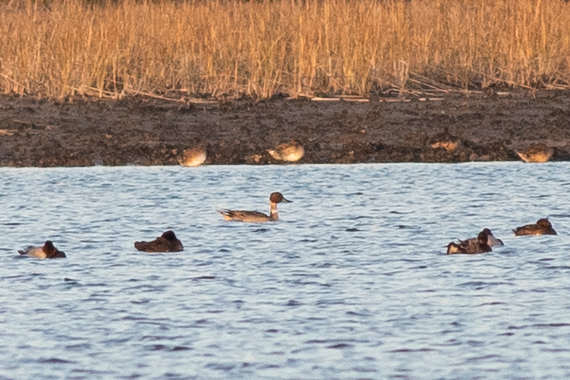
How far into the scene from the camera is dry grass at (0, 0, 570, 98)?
17.1 meters

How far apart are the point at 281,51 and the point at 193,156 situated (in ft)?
12.3

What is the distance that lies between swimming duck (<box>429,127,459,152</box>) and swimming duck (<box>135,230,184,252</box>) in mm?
5914

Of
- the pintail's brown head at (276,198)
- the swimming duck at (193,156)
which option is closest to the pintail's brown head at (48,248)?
the pintail's brown head at (276,198)

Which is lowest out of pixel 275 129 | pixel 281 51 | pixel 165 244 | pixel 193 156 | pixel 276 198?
pixel 165 244

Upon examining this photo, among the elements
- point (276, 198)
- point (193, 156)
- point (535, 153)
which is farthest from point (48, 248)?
point (535, 153)

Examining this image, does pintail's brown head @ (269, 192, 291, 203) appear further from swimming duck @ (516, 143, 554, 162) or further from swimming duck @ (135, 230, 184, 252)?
swimming duck @ (516, 143, 554, 162)

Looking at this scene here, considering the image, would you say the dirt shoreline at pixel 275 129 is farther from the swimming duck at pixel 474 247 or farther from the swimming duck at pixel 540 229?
the swimming duck at pixel 474 247

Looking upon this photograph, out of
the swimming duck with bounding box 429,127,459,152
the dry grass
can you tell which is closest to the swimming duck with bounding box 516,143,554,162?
the swimming duck with bounding box 429,127,459,152

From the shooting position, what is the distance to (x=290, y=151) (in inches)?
557

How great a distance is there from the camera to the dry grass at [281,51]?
56.0ft

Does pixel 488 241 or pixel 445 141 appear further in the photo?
pixel 445 141

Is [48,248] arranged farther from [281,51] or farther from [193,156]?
[281,51]

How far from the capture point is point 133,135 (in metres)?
15.6

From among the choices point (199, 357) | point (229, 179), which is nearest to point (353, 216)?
point (229, 179)
